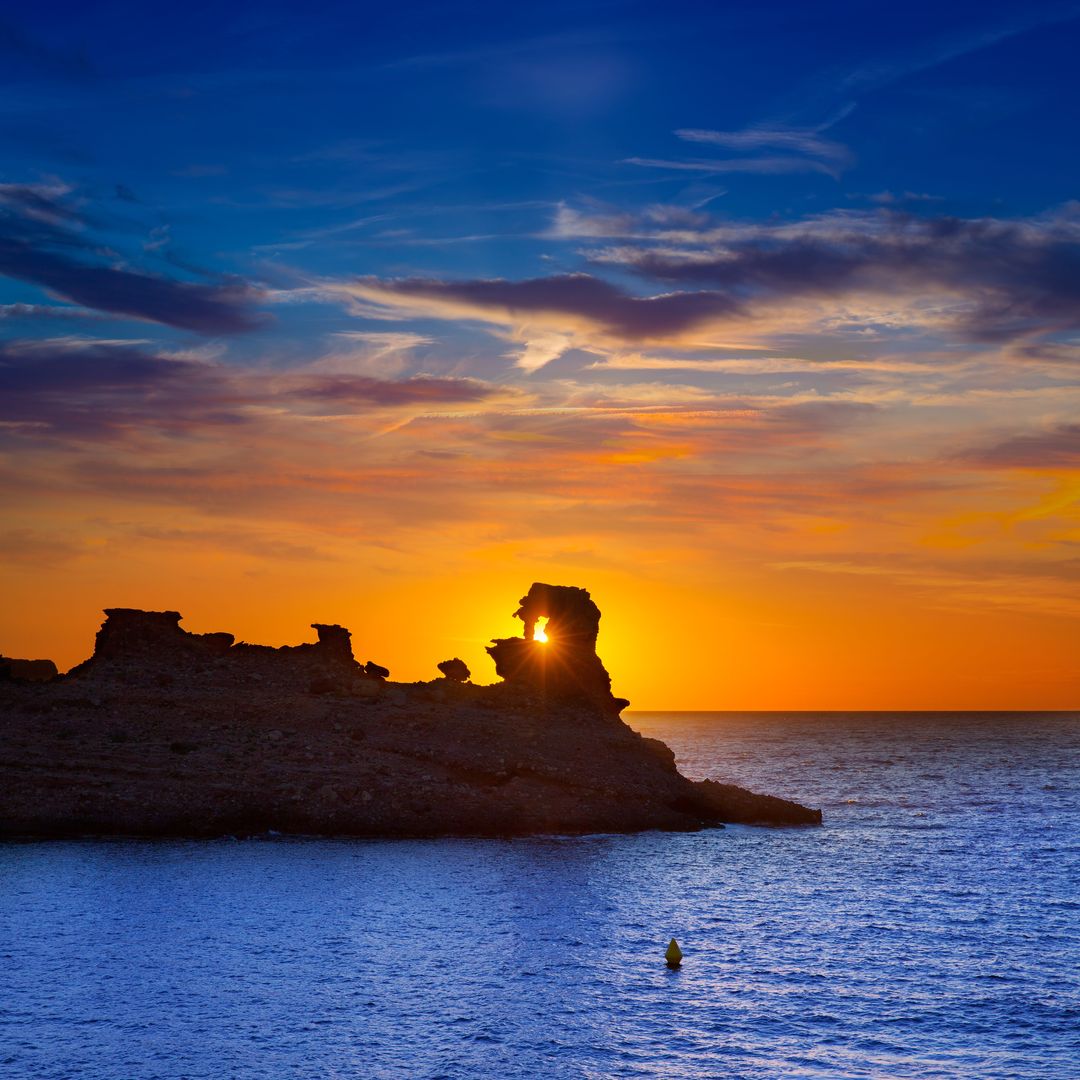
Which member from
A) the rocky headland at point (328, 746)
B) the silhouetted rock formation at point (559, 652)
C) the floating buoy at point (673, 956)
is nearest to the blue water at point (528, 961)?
the floating buoy at point (673, 956)

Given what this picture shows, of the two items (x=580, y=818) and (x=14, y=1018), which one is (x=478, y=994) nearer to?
(x=14, y=1018)

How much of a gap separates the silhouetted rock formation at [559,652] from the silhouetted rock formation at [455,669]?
2.70m

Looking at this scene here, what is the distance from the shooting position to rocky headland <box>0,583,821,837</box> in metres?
73.2

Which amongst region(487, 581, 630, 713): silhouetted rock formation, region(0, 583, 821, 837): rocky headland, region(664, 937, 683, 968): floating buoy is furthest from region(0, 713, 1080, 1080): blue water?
region(487, 581, 630, 713): silhouetted rock formation

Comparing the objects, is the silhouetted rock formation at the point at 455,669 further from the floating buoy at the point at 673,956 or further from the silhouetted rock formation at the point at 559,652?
the floating buoy at the point at 673,956

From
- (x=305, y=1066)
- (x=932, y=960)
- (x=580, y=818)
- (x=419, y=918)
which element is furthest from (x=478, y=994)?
(x=580, y=818)

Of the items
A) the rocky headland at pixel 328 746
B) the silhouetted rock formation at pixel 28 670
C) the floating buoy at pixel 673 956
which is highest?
the silhouetted rock formation at pixel 28 670

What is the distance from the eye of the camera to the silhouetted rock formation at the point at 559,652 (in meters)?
96.8

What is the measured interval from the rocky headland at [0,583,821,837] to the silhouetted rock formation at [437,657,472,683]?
17 centimetres

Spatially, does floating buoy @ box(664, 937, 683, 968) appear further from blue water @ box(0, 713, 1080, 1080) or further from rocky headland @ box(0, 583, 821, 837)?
rocky headland @ box(0, 583, 821, 837)

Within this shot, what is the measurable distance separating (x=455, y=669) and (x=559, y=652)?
355 inches

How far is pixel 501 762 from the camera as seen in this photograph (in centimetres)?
8231

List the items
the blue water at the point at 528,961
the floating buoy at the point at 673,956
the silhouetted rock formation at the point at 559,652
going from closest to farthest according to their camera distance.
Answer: the blue water at the point at 528,961
the floating buoy at the point at 673,956
the silhouetted rock formation at the point at 559,652

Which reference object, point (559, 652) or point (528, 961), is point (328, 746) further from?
point (528, 961)
